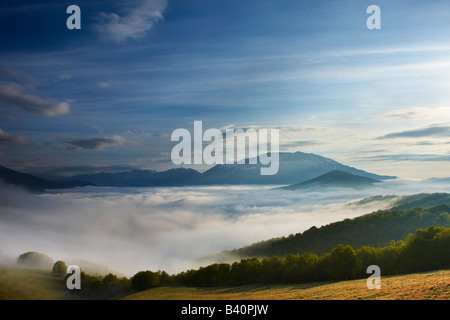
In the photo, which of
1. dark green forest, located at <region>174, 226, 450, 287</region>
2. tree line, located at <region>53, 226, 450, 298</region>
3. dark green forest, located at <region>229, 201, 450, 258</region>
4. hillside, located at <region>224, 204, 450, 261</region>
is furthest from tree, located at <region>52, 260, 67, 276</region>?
hillside, located at <region>224, 204, 450, 261</region>

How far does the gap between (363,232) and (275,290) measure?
413 feet

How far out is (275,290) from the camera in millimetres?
63031

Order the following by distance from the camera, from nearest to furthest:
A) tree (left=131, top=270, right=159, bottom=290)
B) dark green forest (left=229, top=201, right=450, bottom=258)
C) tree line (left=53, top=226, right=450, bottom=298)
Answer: tree (left=131, top=270, right=159, bottom=290)
tree line (left=53, top=226, right=450, bottom=298)
dark green forest (left=229, top=201, right=450, bottom=258)

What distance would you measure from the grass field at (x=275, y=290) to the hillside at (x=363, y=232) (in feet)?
340

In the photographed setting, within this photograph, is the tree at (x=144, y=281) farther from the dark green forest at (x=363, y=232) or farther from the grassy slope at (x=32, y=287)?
the dark green forest at (x=363, y=232)

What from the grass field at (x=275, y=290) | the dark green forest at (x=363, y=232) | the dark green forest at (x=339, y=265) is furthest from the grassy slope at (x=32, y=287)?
the dark green forest at (x=363, y=232)

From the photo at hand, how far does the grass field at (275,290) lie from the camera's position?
39.7 metres

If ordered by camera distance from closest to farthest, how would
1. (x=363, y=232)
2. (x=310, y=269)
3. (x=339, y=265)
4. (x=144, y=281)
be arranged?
→ (x=144, y=281), (x=339, y=265), (x=310, y=269), (x=363, y=232)

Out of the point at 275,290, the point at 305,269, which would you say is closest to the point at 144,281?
the point at 275,290

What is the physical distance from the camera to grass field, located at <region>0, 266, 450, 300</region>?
130 feet

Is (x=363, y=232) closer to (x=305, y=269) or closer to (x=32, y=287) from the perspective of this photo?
(x=305, y=269)

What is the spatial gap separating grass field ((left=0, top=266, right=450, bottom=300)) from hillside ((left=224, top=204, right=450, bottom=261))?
10369 centimetres

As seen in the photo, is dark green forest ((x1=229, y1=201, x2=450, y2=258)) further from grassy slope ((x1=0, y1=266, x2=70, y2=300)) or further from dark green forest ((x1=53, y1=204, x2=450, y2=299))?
grassy slope ((x1=0, y1=266, x2=70, y2=300))
